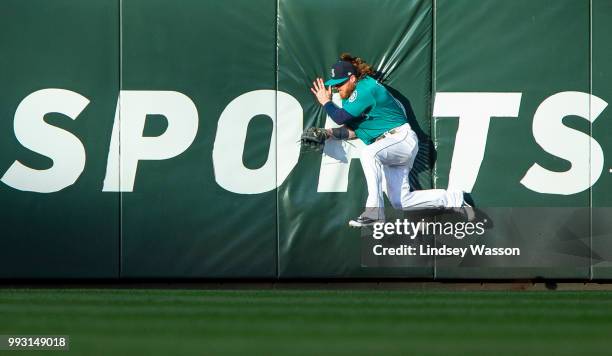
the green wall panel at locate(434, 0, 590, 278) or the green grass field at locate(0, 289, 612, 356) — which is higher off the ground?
the green wall panel at locate(434, 0, 590, 278)

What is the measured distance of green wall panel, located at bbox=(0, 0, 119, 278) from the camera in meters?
8.82

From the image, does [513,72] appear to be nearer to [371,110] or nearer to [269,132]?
[371,110]

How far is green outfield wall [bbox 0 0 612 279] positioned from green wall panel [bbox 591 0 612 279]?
12mm

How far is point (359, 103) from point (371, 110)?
0.41 ft

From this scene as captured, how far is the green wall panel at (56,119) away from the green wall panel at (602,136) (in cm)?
418

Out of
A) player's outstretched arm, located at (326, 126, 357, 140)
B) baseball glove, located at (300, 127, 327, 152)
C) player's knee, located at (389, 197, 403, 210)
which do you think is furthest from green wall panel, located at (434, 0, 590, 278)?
baseball glove, located at (300, 127, 327, 152)

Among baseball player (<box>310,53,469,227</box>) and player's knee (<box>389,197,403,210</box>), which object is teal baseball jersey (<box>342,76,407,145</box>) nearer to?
baseball player (<box>310,53,469,227</box>)

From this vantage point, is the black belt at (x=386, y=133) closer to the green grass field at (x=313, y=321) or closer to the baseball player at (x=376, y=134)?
the baseball player at (x=376, y=134)

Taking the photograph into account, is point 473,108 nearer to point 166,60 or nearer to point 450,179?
point 450,179

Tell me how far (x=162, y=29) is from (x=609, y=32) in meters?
3.89

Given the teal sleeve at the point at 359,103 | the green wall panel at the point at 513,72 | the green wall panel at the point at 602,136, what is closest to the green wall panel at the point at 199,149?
the teal sleeve at the point at 359,103

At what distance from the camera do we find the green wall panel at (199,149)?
29.0ft

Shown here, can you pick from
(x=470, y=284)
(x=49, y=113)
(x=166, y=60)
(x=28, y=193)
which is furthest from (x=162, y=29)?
(x=470, y=284)

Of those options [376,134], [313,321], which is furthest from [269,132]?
[313,321]
